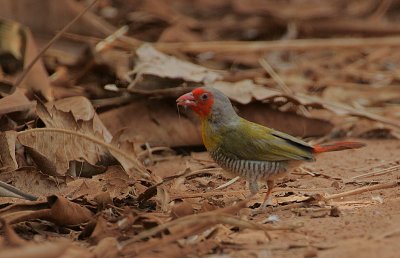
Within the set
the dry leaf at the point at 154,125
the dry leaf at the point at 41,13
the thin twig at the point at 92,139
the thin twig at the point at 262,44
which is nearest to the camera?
the thin twig at the point at 92,139

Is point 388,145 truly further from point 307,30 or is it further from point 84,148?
point 307,30

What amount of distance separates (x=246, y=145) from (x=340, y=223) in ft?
2.56

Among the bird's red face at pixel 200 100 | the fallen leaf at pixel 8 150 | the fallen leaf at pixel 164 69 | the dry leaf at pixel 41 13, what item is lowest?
the fallen leaf at pixel 8 150

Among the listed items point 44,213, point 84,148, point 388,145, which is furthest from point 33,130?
point 388,145

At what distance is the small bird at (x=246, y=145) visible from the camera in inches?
163

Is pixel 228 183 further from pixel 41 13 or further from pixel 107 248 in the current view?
pixel 41 13

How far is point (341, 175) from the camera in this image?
4.85 m

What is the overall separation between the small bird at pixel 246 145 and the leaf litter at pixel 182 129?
18 cm

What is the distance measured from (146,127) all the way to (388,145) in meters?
1.73

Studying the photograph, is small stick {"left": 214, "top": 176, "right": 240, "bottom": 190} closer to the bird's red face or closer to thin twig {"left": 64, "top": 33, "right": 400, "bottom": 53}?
the bird's red face

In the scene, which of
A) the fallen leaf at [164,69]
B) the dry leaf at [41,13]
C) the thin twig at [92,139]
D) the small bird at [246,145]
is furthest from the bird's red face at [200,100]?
the dry leaf at [41,13]

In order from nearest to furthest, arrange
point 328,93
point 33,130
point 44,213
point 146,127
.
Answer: point 44,213, point 33,130, point 146,127, point 328,93

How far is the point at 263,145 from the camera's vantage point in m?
4.18

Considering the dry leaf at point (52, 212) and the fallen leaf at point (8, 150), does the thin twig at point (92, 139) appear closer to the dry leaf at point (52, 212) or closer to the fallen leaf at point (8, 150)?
the fallen leaf at point (8, 150)
